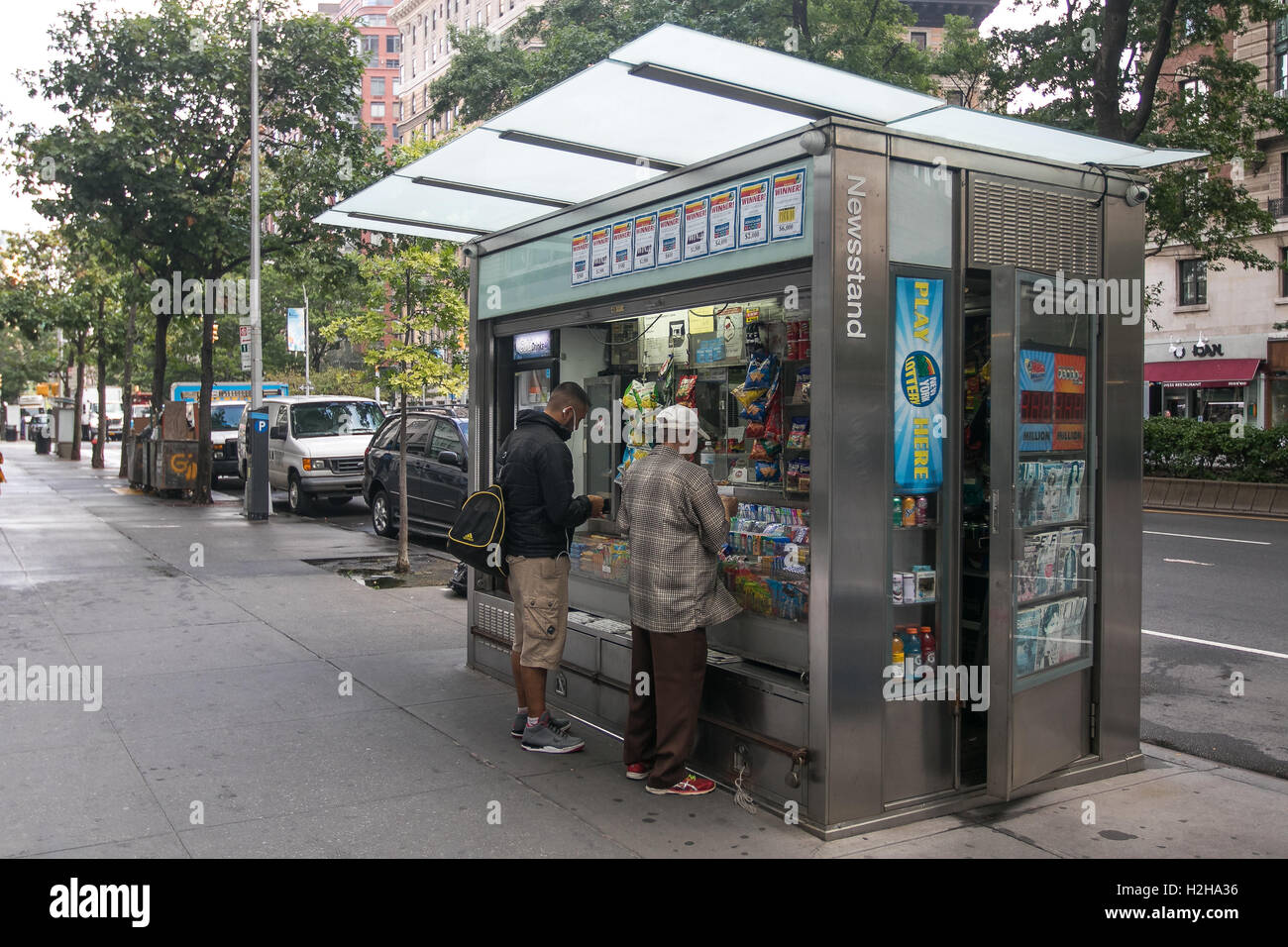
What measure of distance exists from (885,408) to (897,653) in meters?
1.11

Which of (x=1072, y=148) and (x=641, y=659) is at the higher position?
(x=1072, y=148)

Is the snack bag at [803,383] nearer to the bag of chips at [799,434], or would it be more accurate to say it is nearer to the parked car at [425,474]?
the bag of chips at [799,434]

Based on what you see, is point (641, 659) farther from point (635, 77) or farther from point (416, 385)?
point (416, 385)

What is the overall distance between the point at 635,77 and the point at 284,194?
698 inches

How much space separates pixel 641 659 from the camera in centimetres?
520

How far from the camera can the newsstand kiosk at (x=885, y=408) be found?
14.7 feet

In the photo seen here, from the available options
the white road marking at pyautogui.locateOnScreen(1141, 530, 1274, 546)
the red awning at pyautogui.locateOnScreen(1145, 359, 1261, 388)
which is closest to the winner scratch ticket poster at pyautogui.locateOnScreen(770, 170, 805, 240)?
the white road marking at pyautogui.locateOnScreen(1141, 530, 1274, 546)

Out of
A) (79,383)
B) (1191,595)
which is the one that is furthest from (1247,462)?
(79,383)

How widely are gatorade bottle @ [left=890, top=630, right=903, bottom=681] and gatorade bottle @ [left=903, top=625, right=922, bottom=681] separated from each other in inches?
1.1

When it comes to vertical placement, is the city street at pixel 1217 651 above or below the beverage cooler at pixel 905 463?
below

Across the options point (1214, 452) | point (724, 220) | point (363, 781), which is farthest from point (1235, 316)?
point (363, 781)

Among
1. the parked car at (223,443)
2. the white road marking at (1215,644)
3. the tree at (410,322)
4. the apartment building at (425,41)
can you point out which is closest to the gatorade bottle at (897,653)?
the white road marking at (1215,644)

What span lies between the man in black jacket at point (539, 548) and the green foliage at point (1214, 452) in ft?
63.3

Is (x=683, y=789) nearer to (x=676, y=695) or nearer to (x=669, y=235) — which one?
(x=676, y=695)
